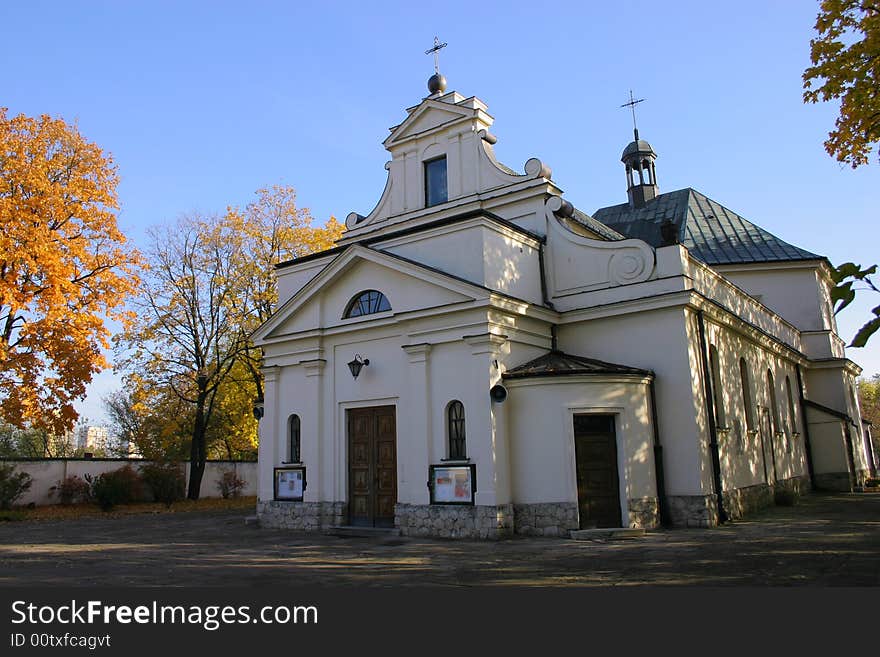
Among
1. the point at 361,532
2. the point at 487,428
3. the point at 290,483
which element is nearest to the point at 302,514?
the point at 290,483

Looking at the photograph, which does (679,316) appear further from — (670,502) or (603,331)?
(670,502)

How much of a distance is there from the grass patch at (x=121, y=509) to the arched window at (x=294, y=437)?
8.34 metres

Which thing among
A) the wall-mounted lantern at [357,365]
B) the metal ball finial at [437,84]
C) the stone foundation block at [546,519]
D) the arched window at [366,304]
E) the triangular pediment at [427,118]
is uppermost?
the metal ball finial at [437,84]

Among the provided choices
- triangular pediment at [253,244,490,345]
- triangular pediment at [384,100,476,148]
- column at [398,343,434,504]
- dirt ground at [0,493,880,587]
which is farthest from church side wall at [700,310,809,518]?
triangular pediment at [384,100,476,148]

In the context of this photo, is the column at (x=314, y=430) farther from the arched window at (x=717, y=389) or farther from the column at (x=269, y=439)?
the arched window at (x=717, y=389)

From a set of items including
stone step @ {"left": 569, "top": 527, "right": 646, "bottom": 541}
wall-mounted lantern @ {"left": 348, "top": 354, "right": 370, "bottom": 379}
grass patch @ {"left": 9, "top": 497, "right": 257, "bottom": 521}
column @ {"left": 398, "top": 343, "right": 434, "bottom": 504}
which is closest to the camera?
stone step @ {"left": 569, "top": 527, "right": 646, "bottom": 541}

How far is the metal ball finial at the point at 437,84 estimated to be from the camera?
20.0m

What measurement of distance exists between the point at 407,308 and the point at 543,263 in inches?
150

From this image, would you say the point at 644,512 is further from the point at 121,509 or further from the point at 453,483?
the point at 121,509

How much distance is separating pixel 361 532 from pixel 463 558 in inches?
187

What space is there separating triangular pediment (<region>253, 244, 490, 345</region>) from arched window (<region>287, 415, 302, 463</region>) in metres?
2.20

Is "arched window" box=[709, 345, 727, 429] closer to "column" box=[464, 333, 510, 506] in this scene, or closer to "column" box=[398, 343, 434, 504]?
"column" box=[464, 333, 510, 506]

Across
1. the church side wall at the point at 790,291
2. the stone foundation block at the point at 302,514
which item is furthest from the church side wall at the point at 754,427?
the stone foundation block at the point at 302,514

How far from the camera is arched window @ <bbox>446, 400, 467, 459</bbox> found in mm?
14766
